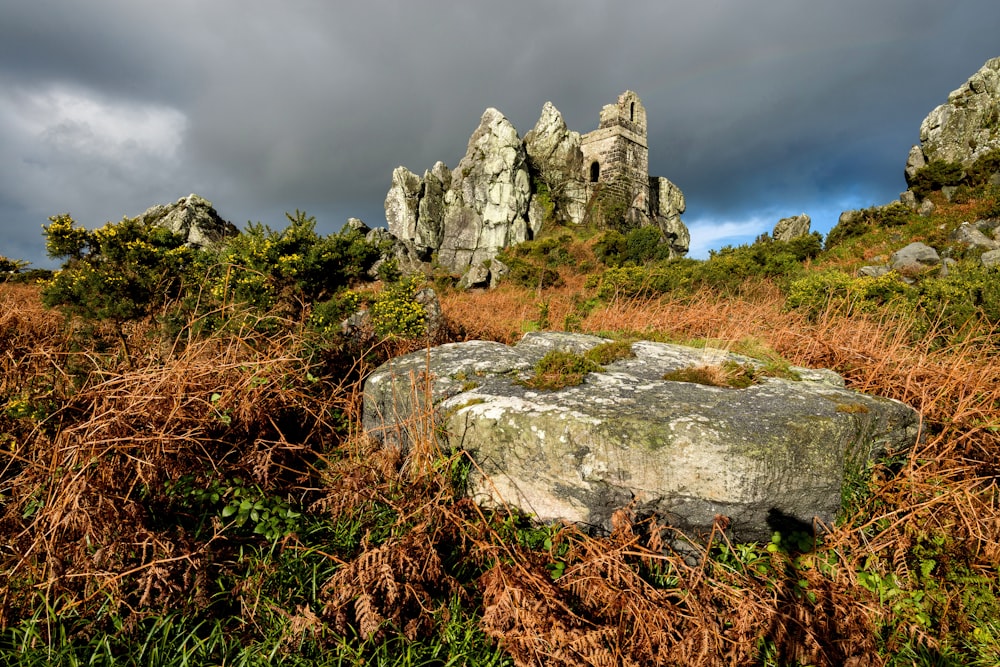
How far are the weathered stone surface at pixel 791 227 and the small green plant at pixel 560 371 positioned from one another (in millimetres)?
28447

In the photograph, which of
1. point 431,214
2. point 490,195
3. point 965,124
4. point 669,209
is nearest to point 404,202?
point 431,214

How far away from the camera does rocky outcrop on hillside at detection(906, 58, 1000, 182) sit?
27.0 m

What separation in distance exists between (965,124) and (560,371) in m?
40.1

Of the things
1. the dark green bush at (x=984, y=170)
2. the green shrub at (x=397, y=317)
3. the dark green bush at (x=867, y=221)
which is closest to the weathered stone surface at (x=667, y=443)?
the green shrub at (x=397, y=317)

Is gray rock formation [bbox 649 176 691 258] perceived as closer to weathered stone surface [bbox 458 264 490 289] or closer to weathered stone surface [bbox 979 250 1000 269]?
weathered stone surface [bbox 458 264 490 289]

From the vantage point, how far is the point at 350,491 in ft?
10.4

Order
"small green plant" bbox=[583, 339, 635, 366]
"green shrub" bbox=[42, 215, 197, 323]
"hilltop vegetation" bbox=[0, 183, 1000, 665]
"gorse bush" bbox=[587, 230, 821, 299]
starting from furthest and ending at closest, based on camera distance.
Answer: "gorse bush" bbox=[587, 230, 821, 299], "green shrub" bbox=[42, 215, 197, 323], "small green plant" bbox=[583, 339, 635, 366], "hilltop vegetation" bbox=[0, 183, 1000, 665]

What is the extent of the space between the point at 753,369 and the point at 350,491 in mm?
3796

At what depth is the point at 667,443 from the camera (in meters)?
2.94

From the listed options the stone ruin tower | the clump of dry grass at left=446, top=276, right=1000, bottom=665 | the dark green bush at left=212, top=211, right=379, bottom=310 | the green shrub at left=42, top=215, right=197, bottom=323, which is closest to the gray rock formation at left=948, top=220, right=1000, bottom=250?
the clump of dry grass at left=446, top=276, right=1000, bottom=665

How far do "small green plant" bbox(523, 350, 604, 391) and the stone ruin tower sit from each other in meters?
39.6

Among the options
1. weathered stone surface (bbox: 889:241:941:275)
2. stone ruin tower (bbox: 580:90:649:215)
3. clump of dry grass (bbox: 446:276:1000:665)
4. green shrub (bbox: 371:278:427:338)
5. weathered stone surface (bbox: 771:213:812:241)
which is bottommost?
clump of dry grass (bbox: 446:276:1000:665)

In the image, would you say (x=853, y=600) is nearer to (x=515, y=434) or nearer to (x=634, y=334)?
(x=515, y=434)

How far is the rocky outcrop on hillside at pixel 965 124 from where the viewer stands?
2695 centimetres
